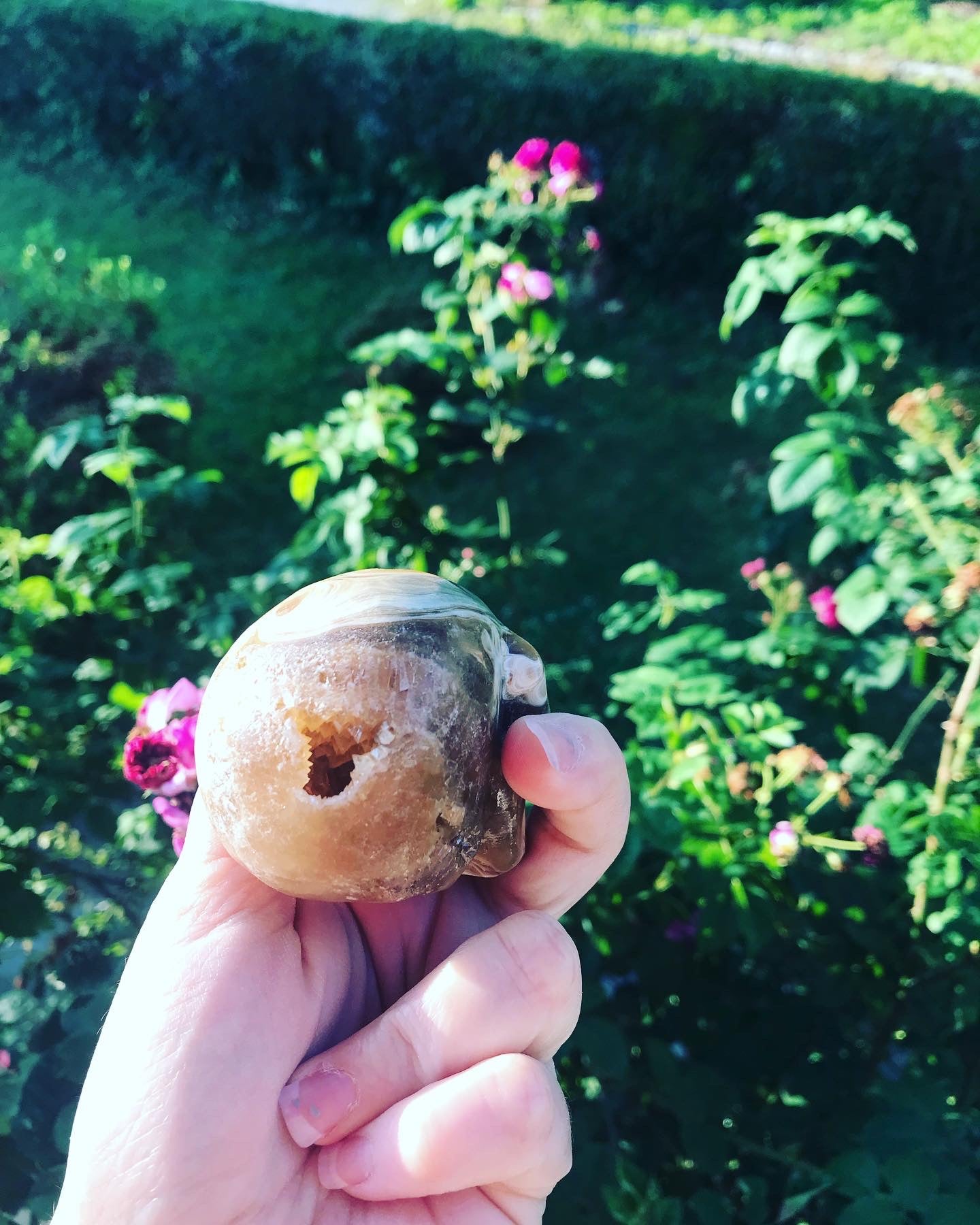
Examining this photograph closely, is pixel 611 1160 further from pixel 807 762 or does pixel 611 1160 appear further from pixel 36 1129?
pixel 36 1129

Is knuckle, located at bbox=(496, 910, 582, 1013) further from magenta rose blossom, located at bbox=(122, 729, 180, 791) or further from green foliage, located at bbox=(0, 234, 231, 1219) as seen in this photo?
green foliage, located at bbox=(0, 234, 231, 1219)

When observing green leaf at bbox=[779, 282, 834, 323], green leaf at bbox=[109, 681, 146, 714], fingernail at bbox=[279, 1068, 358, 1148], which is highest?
green leaf at bbox=[779, 282, 834, 323]

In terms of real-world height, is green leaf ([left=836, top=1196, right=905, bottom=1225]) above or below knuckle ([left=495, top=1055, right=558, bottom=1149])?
below

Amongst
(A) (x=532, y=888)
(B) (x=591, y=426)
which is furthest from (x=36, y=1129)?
(B) (x=591, y=426)

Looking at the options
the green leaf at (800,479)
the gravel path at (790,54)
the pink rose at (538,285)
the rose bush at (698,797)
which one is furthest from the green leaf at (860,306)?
the gravel path at (790,54)

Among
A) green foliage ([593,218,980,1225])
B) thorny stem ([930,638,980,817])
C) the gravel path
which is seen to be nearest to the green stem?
green foliage ([593,218,980,1225])

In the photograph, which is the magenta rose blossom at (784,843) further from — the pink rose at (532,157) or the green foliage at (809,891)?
the pink rose at (532,157)
